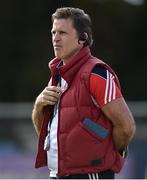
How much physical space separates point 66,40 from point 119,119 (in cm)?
60

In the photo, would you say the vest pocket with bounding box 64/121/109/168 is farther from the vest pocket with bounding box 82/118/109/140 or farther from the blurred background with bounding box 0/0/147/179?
the blurred background with bounding box 0/0/147/179

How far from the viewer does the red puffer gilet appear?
5.47 metres

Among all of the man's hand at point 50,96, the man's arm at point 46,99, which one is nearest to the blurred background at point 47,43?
the man's arm at point 46,99

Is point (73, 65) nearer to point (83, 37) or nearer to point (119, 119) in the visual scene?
point (83, 37)

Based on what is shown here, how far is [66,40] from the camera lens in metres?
5.64

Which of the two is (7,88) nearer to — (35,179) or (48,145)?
(35,179)

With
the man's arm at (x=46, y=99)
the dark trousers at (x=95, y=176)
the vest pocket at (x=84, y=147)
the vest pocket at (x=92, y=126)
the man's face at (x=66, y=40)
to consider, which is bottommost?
the dark trousers at (x=95, y=176)

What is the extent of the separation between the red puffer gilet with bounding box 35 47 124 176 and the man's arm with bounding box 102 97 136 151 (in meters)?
0.04

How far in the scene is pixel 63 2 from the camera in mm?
17844

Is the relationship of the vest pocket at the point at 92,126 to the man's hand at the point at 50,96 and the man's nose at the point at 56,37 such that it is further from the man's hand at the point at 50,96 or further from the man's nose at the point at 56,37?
the man's nose at the point at 56,37

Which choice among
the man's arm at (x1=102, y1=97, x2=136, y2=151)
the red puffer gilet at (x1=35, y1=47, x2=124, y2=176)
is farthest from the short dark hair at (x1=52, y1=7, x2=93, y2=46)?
the man's arm at (x1=102, y1=97, x2=136, y2=151)

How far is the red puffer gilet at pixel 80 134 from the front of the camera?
215 inches

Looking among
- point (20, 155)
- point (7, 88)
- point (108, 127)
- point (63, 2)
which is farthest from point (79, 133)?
point (63, 2)

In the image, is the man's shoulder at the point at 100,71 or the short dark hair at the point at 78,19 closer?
the man's shoulder at the point at 100,71
